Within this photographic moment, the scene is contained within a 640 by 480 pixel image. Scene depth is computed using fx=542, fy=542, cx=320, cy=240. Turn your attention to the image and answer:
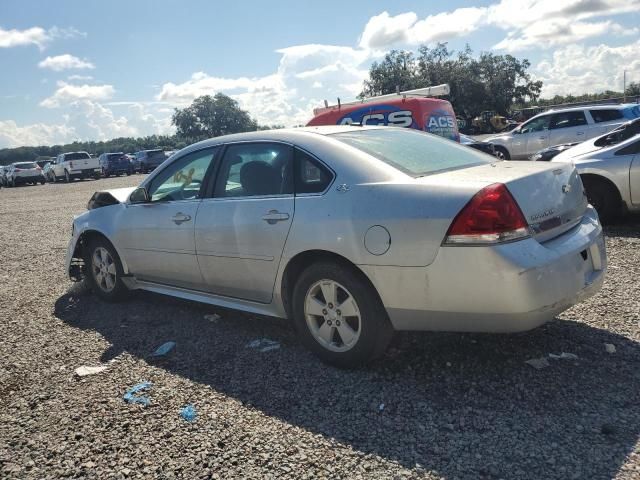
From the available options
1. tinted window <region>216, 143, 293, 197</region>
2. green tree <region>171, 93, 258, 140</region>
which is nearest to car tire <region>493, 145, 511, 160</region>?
tinted window <region>216, 143, 293, 197</region>

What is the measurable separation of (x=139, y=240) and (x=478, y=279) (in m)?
3.20

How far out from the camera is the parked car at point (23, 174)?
113 ft

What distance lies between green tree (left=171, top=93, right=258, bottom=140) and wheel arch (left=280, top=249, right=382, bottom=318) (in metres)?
102

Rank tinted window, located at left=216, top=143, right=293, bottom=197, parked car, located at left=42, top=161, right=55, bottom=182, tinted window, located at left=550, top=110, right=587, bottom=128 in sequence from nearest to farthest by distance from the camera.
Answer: tinted window, located at left=216, top=143, right=293, bottom=197 → tinted window, located at left=550, top=110, right=587, bottom=128 → parked car, located at left=42, top=161, right=55, bottom=182

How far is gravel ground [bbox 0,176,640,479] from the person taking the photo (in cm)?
260

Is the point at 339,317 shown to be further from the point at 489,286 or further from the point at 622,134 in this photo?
the point at 622,134

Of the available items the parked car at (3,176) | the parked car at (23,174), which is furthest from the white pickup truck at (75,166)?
the parked car at (3,176)

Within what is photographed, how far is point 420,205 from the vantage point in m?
3.06

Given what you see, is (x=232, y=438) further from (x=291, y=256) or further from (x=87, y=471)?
(x=291, y=256)

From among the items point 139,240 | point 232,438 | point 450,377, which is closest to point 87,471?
point 232,438

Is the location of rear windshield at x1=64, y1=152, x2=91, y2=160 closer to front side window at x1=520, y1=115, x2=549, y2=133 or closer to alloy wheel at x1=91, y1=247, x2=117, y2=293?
front side window at x1=520, y1=115, x2=549, y2=133

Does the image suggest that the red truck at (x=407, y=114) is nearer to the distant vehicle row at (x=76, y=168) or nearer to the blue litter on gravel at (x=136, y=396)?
the blue litter on gravel at (x=136, y=396)

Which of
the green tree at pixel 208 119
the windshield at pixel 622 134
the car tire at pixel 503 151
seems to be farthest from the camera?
the green tree at pixel 208 119

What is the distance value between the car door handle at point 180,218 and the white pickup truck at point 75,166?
107 ft
